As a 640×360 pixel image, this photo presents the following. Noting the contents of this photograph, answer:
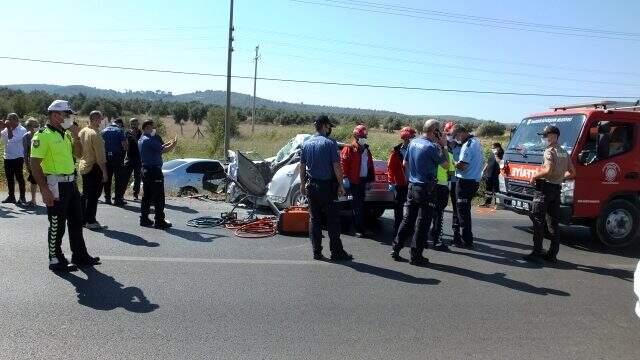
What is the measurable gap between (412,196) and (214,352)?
375 centimetres

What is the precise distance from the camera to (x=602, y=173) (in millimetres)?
8477

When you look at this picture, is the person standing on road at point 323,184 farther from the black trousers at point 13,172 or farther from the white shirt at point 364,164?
the black trousers at point 13,172

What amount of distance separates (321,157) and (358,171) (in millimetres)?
1660

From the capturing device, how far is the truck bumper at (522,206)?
27.3 ft

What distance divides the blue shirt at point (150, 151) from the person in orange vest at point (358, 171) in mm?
3072

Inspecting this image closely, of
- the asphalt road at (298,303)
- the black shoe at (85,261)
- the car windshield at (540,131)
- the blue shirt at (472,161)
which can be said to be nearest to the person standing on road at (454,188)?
the blue shirt at (472,161)

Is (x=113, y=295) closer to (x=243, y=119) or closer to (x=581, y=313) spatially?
(x=581, y=313)

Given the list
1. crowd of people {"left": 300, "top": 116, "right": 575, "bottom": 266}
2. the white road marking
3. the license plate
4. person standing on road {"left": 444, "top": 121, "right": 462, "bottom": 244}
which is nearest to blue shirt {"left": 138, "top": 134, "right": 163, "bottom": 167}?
the white road marking

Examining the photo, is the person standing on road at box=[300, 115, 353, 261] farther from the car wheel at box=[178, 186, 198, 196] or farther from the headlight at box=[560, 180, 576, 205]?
the car wheel at box=[178, 186, 198, 196]

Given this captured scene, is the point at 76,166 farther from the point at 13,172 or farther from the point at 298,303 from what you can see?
the point at 298,303

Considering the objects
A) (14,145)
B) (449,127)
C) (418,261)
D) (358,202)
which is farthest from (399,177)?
(14,145)

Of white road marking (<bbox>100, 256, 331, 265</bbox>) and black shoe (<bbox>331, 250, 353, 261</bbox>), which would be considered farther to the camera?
black shoe (<bbox>331, 250, 353, 261</bbox>)

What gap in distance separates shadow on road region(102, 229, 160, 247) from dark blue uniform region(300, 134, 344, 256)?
2394mm

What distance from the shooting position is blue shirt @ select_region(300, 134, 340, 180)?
23.0 feet
